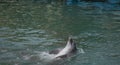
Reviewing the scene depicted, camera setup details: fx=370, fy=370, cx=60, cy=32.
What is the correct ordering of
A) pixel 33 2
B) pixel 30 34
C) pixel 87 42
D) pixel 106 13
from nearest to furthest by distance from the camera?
1. pixel 87 42
2. pixel 30 34
3. pixel 106 13
4. pixel 33 2

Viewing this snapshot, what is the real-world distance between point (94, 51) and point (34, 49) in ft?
8.17

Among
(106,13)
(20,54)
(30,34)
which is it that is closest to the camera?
(20,54)

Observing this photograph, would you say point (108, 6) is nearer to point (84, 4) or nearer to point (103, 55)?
point (84, 4)

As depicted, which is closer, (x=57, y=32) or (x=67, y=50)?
(x=67, y=50)

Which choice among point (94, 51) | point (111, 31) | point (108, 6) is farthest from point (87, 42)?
point (108, 6)

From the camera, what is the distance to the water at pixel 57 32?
47.2 ft

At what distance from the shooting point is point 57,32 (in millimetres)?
18172

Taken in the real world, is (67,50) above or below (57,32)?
above

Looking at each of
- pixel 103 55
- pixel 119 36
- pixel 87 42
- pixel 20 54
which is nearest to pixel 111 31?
pixel 119 36

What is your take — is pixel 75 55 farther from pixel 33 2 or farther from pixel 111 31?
pixel 33 2

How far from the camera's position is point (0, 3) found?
27.5m

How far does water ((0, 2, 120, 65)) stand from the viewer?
14398 millimetres

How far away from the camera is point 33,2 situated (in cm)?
2791

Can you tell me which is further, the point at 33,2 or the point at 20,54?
the point at 33,2
